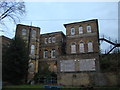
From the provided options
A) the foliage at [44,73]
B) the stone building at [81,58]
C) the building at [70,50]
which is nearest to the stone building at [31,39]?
the building at [70,50]

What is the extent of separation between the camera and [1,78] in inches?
1006

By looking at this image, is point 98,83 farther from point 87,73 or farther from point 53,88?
point 53,88

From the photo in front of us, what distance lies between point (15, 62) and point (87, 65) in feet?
42.8

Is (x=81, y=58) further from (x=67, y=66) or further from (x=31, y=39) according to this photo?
(x=31, y=39)

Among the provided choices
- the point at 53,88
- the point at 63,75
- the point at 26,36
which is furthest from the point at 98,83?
the point at 26,36

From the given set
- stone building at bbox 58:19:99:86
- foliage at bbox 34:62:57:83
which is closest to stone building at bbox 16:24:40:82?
foliage at bbox 34:62:57:83

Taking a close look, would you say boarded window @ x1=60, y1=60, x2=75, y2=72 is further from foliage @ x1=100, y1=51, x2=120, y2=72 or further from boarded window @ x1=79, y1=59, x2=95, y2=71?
foliage @ x1=100, y1=51, x2=120, y2=72

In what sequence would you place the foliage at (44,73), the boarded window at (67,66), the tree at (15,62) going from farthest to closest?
the foliage at (44,73) < the tree at (15,62) < the boarded window at (67,66)

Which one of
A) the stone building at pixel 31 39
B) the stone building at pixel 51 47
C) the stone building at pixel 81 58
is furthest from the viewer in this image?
the stone building at pixel 51 47

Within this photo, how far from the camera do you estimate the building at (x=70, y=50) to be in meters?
24.8

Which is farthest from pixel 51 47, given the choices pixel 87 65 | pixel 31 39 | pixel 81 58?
pixel 87 65

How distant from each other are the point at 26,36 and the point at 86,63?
17.9 metres

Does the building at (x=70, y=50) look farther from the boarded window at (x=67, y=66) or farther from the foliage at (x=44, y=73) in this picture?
the foliage at (x=44, y=73)

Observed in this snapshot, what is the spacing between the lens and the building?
24750 mm
